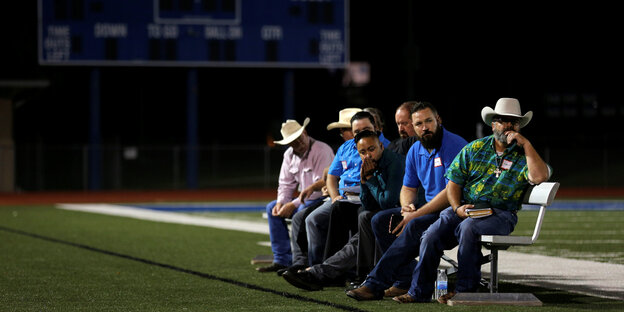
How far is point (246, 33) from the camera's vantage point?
33812 millimetres

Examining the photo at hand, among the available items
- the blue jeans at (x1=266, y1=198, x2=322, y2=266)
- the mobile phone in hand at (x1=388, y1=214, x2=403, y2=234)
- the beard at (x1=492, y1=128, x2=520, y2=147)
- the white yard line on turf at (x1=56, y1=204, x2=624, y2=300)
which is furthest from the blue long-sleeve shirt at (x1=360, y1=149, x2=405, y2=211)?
the blue jeans at (x1=266, y1=198, x2=322, y2=266)

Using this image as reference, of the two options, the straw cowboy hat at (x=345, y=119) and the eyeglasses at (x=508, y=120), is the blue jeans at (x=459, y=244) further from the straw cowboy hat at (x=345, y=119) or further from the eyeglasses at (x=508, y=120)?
the straw cowboy hat at (x=345, y=119)

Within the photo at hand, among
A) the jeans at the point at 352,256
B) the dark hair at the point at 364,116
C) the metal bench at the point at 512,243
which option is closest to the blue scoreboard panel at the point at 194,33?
the dark hair at the point at 364,116

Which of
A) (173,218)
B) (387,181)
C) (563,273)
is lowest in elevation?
(173,218)

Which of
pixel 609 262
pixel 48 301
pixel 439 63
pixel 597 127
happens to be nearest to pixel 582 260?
pixel 609 262

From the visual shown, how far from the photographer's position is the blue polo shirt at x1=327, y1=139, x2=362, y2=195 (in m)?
10.4

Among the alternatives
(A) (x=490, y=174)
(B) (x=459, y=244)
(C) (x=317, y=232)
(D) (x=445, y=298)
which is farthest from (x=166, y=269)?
(A) (x=490, y=174)

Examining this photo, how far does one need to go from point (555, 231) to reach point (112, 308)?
1061 centimetres

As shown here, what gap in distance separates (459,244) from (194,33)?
85.4ft

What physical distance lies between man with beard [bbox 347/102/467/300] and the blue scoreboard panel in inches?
969

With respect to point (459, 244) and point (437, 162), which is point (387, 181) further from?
point (459, 244)

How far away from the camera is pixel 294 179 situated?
39.0ft

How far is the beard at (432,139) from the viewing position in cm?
895

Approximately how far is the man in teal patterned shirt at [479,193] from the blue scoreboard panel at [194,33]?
25.2 meters
